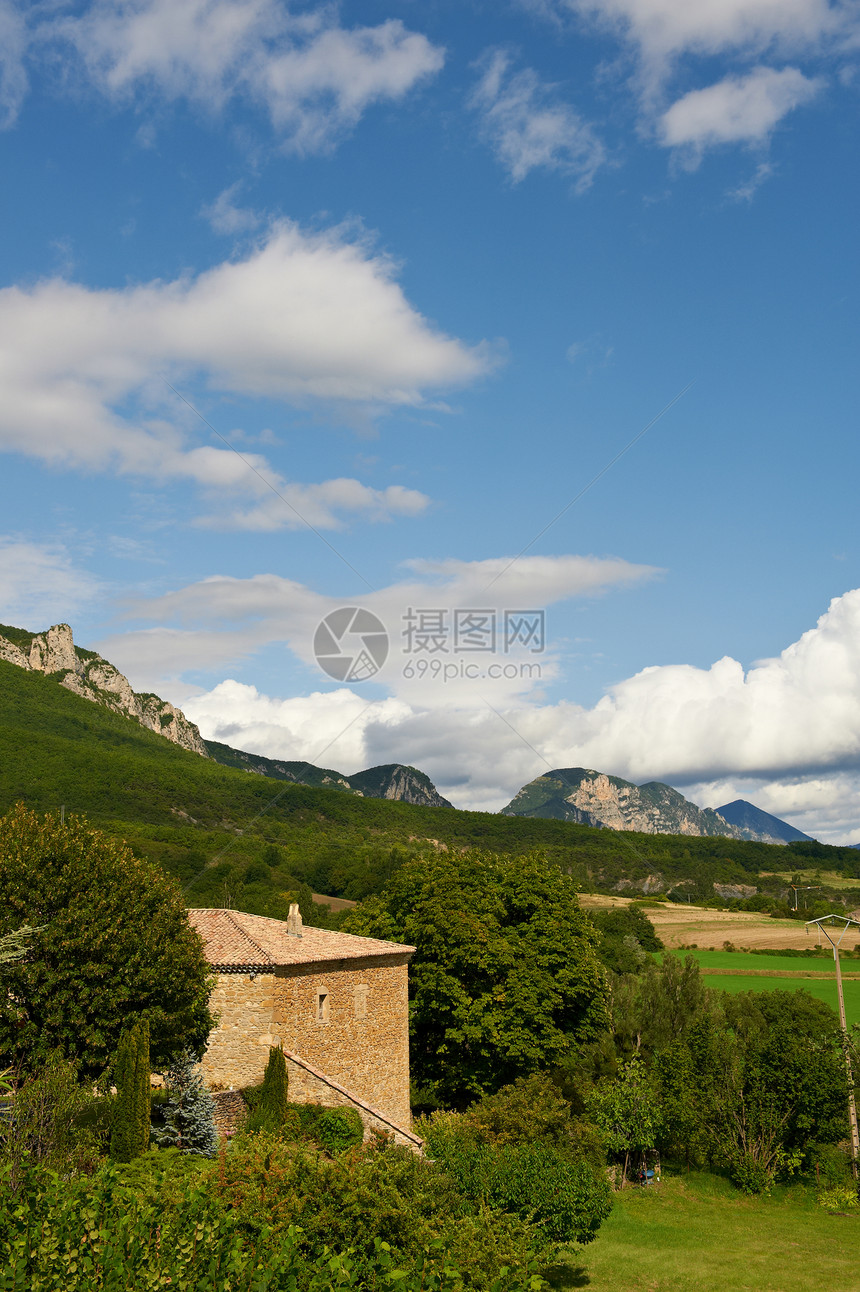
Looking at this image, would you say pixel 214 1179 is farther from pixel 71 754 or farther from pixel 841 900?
pixel 841 900

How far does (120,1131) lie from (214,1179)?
9838 mm

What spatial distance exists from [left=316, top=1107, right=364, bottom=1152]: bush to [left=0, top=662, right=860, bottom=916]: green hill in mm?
38693

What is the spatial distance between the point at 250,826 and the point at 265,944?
11781 centimetres

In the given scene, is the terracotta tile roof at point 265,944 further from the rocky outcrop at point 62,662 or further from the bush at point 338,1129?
the rocky outcrop at point 62,662

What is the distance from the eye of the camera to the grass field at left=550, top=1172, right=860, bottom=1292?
23.4 m

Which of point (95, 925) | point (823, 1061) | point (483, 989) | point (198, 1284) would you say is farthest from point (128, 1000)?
point (823, 1061)

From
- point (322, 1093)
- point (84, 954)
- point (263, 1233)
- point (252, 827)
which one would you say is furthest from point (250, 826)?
point (263, 1233)

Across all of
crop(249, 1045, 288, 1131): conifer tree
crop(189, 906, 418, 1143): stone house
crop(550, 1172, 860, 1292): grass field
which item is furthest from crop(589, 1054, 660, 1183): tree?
crop(249, 1045, 288, 1131): conifer tree

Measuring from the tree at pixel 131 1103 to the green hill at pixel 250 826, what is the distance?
144ft

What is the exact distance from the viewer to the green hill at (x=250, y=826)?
A: 10225 centimetres

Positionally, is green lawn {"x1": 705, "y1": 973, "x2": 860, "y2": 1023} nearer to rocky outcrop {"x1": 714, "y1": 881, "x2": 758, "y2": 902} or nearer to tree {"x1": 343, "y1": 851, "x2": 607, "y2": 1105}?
tree {"x1": 343, "y1": 851, "x2": 607, "y2": 1105}

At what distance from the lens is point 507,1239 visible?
1277 cm

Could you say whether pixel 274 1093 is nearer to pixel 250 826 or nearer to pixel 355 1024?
pixel 355 1024

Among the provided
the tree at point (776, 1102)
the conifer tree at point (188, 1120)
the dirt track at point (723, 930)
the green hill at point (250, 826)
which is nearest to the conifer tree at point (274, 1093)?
the conifer tree at point (188, 1120)
